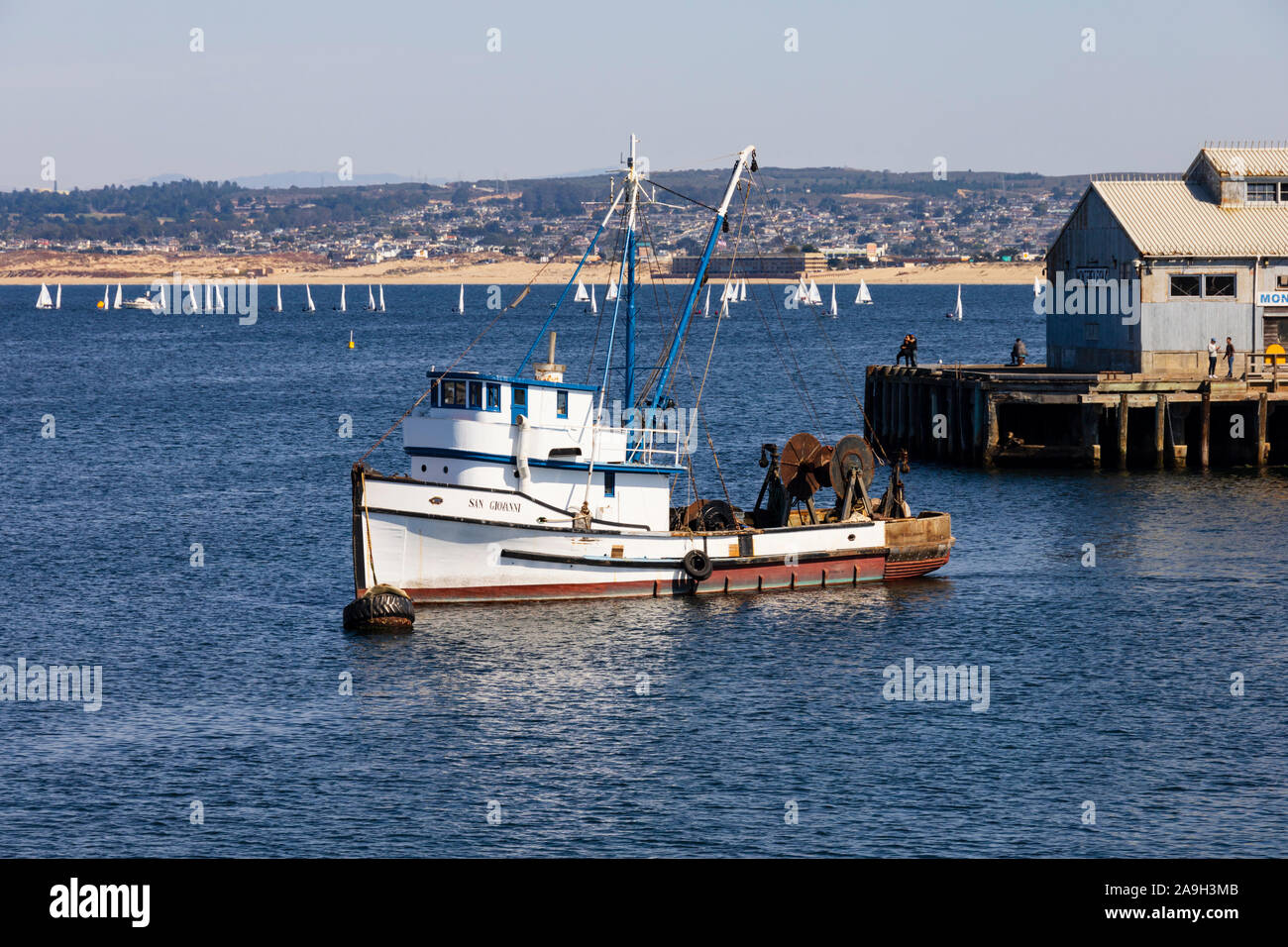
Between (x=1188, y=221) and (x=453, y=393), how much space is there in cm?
4009

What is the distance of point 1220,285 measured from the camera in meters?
63.5

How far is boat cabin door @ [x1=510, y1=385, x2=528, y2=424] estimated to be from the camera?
1527 inches

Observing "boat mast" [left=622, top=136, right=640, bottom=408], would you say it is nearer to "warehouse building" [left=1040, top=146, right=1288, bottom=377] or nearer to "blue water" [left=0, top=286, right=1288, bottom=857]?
"blue water" [left=0, top=286, right=1288, bottom=857]

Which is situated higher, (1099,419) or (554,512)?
(1099,419)

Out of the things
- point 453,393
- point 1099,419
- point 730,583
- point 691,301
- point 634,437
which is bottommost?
point 730,583

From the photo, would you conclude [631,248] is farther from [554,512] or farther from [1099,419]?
[1099,419]

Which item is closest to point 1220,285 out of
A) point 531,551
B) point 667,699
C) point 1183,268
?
point 1183,268

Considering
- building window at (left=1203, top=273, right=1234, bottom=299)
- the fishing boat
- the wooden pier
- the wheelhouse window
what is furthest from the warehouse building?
the wheelhouse window

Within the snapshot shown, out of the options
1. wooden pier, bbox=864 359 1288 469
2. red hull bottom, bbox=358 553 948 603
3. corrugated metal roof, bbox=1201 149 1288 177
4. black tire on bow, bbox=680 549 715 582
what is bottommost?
red hull bottom, bbox=358 553 948 603

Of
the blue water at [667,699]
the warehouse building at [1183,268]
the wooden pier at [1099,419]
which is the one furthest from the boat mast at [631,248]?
the warehouse building at [1183,268]

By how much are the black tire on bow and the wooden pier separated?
72.9 ft

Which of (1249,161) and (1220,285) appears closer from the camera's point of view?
(1220,285)
